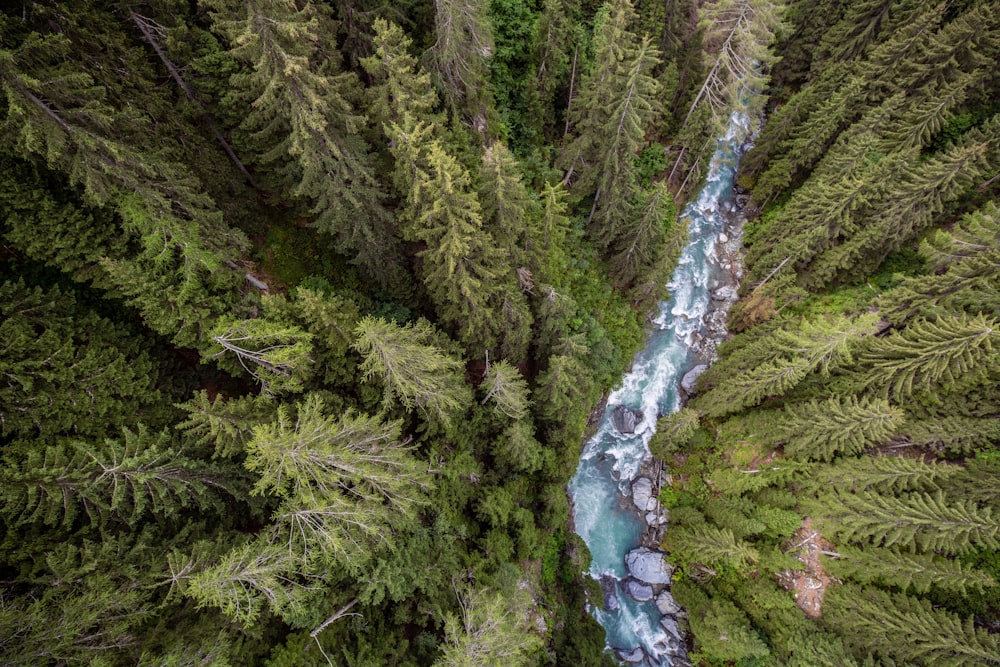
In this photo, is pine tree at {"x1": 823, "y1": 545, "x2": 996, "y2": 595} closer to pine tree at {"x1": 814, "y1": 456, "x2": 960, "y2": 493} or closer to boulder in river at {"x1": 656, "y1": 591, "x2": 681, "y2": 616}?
pine tree at {"x1": 814, "y1": 456, "x2": 960, "y2": 493}

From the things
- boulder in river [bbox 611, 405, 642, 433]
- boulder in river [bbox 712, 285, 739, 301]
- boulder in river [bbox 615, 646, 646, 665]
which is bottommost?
boulder in river [bbox 615, 646, 646, 665]

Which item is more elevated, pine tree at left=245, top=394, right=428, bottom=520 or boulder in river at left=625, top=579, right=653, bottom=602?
pine tree at left=245, top=394, right=428, bottom=520

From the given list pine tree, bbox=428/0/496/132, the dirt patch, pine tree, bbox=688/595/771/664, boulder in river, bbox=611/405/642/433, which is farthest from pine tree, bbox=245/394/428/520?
the dirt patch

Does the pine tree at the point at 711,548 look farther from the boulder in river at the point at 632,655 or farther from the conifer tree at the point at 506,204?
the conifer tree at the point at 506,204

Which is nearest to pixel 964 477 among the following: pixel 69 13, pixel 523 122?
pixel 523 122

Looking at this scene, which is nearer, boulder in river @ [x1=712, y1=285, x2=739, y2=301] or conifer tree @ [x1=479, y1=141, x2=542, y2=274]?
conifer tree @ [x1=479, y1=141, x2=542, y2=274]

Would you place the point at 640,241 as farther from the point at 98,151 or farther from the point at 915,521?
the point at 98,151
